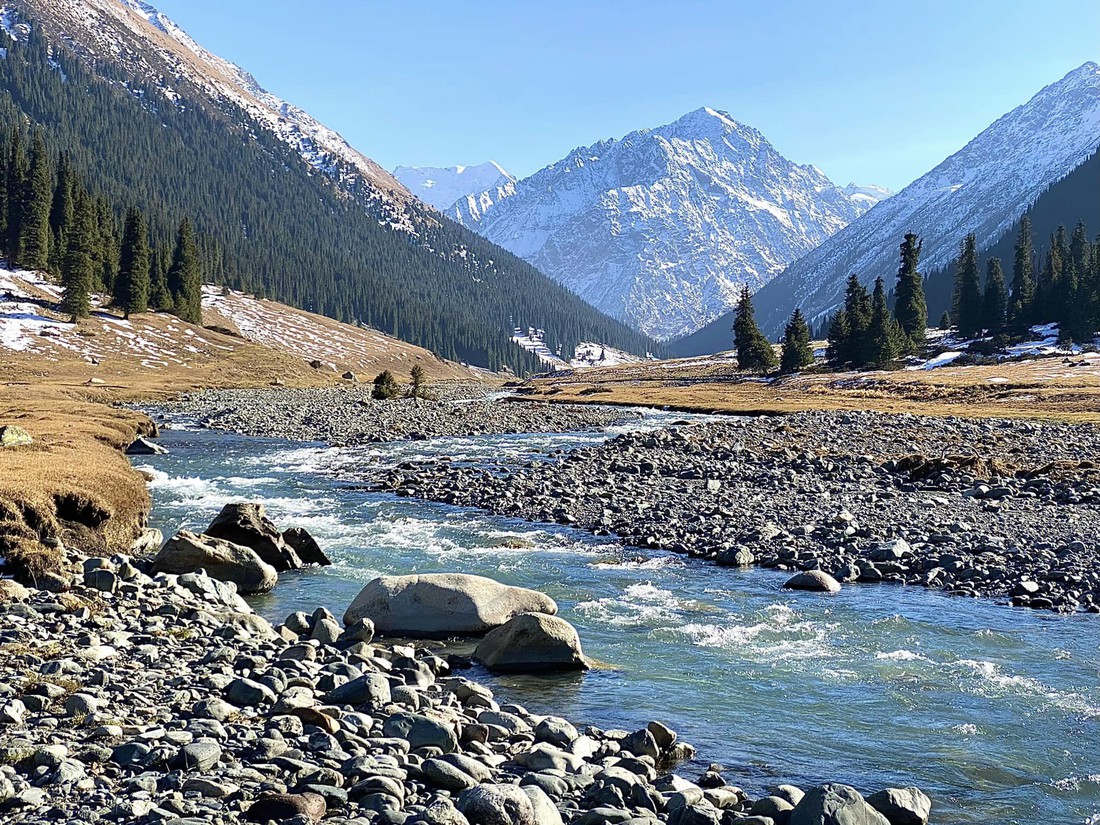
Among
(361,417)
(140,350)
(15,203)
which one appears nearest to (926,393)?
(361,417)

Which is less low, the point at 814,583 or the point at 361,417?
the point at 361,417

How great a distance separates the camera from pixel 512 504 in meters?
29.9

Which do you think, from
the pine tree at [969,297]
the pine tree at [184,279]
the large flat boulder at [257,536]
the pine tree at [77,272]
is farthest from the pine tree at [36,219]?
the pine tree at [969,297]

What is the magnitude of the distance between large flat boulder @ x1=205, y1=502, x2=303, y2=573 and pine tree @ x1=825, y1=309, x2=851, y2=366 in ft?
350

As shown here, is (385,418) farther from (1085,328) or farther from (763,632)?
(1085,328)

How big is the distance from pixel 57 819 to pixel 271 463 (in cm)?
3595

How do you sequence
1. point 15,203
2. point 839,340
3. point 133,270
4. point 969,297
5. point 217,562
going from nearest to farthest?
point 217,562, point 133,270, point 839,340, point 15,203, point 969,297

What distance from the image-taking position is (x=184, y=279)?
13150 centimetres

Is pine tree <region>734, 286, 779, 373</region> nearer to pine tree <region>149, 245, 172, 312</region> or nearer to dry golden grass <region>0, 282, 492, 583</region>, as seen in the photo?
dry golden grass <region>0, 282, 492, 583</region>

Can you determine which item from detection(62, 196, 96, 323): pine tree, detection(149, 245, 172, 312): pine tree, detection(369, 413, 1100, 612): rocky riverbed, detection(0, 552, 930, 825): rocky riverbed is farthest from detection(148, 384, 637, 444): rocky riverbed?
detection(149, 245, 172, 312): pine tree

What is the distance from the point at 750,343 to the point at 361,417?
7406 centimetres

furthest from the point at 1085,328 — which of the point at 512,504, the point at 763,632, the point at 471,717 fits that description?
the point at 471,717

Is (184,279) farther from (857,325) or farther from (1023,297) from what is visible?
(1023,297)

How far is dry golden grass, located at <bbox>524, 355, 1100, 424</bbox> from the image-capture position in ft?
219
